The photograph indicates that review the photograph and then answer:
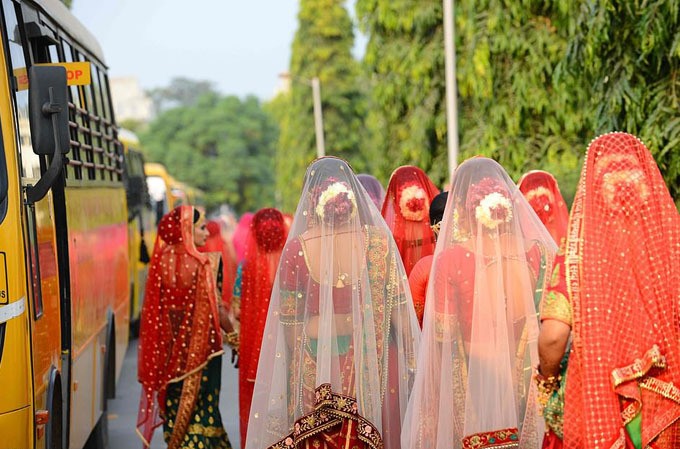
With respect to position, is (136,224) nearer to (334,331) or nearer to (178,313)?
(178,313)

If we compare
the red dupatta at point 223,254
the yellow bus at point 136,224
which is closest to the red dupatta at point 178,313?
the red dupatta at point 223,254

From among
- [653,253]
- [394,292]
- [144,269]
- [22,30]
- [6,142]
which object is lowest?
[144,269]

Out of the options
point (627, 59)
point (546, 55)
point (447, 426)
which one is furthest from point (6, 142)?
point (546, 55)

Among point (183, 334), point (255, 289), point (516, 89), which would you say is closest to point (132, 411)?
point (255, 289)

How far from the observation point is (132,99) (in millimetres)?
137000

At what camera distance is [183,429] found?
8328 mm

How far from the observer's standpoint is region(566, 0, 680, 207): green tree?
10164 mm

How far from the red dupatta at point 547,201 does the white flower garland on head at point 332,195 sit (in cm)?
298

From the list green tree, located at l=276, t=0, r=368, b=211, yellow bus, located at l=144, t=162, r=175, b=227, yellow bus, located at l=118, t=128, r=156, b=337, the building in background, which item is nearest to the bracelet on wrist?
yellow bus, located at l=118, t=128, r=156, b=337

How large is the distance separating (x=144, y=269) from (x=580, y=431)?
1590cm

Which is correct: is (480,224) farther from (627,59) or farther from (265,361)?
(627,59)

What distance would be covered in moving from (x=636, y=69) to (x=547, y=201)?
2368 millimetres

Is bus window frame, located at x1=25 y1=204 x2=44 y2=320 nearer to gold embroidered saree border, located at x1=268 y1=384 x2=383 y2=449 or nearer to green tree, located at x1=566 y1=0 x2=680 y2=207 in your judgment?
gold embroidered saree border, located at x1=268 y1=384 x2=383 y2=449

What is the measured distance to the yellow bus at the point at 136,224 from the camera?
16.4 metres
